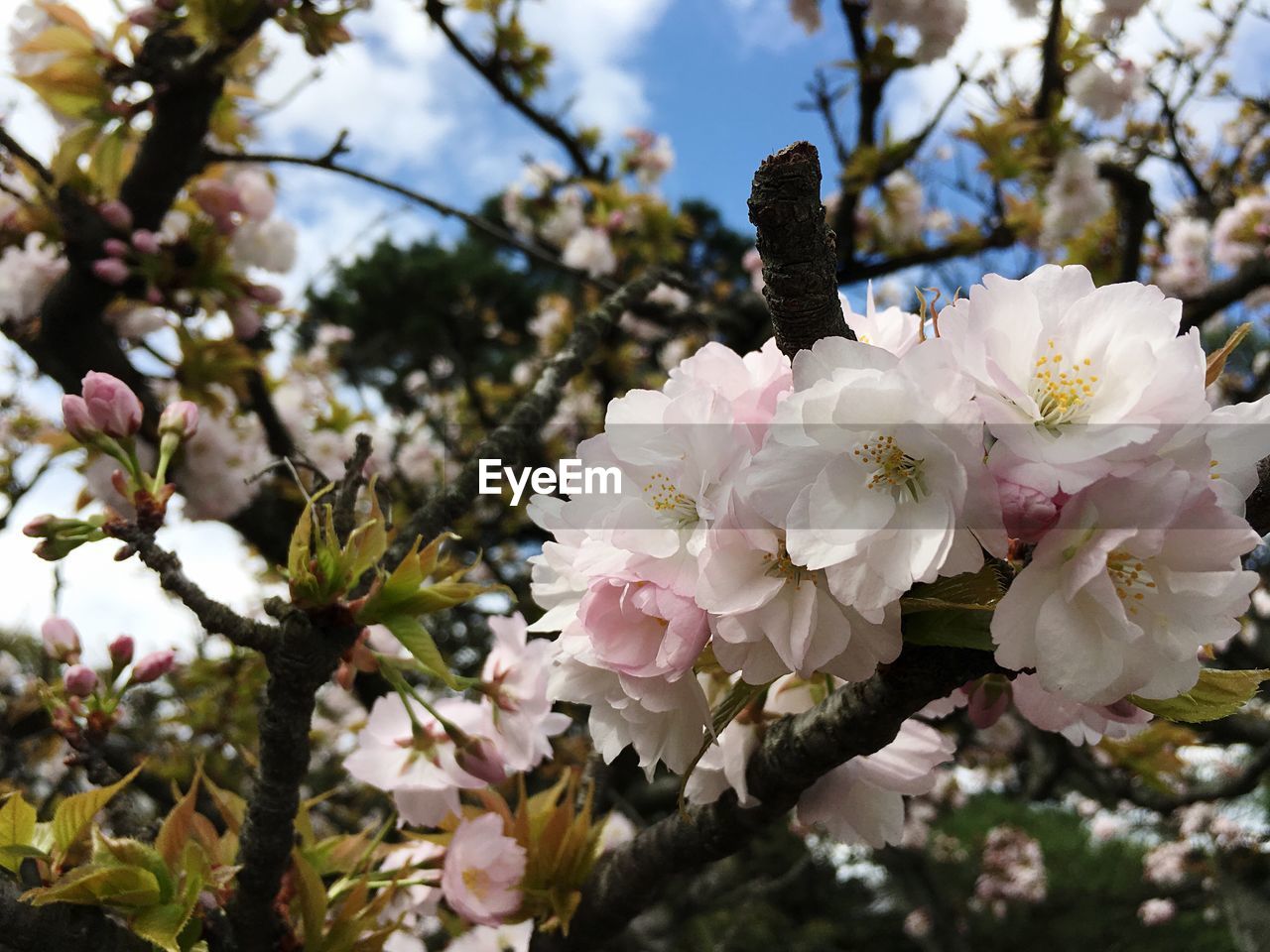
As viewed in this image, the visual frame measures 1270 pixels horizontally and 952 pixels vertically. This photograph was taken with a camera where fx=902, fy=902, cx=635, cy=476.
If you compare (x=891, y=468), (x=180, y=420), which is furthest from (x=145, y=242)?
→ (x=891, y=468)

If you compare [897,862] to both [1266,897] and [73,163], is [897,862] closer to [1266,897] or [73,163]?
[1266,897]

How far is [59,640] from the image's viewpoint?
93 centimetres

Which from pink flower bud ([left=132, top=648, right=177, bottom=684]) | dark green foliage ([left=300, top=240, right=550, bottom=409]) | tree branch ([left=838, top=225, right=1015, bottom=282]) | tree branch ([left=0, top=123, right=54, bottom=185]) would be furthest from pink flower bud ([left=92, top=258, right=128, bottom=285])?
dark green foliage ([left=300, top=240, right=550, bottom=409])

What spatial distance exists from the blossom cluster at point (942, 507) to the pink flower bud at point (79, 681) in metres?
0.61

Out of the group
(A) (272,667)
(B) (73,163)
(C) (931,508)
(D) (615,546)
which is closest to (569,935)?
(A) (272,667)

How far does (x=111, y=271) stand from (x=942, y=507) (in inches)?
66.7

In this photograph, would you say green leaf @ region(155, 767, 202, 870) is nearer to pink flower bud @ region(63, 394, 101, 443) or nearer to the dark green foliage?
pink flower bud @ region(63, 394, 101, 443)

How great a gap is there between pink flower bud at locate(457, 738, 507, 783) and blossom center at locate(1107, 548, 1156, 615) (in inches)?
22.3

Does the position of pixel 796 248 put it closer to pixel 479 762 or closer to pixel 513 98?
pixel 479 762

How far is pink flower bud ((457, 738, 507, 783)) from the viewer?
0.83 m

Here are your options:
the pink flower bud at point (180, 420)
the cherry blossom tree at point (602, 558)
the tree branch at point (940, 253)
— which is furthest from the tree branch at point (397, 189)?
the tree branch at point (940, 253)

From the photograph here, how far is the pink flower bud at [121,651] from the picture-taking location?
0.90m

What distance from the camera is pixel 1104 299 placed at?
50 cm

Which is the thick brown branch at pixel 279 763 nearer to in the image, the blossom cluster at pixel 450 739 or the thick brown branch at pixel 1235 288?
the blossom cluster at pixel 450 739
